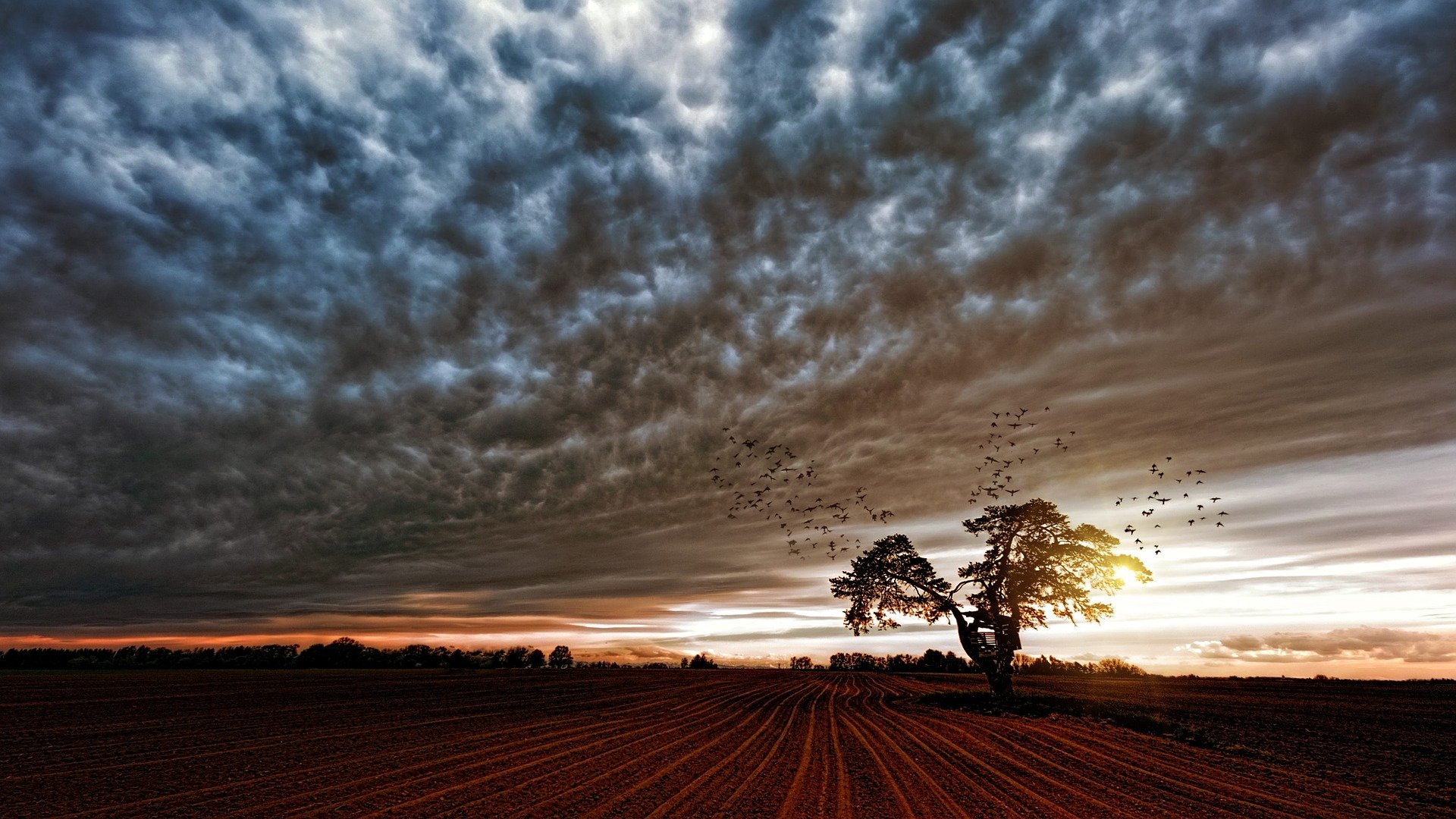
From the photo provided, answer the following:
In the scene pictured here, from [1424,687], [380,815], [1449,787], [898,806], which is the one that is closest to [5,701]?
[380,815]

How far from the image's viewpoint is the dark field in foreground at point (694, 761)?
540 inches

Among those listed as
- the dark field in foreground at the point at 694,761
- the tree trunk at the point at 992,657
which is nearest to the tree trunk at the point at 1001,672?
the tree trunk at the point at 992,657

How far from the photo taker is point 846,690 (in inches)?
2190

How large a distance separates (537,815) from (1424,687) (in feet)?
275

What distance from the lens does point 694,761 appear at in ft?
61.9

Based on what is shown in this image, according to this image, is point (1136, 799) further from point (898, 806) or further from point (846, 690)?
point (846, 690)

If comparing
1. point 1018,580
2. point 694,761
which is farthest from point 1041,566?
point 694,761

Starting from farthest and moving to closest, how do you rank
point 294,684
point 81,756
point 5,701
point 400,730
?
1. point 294,684
2. point 5,701
3. point 400,730
4. point 81,756

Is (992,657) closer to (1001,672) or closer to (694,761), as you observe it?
(1001,672)

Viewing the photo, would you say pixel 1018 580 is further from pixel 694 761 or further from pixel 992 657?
pixel 694 761

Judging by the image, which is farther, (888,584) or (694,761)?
(888,584)

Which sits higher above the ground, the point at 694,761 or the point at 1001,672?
the point at 1001,672

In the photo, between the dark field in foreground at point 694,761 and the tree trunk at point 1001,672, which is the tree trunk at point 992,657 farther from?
the dark field in foreground at point 694,761

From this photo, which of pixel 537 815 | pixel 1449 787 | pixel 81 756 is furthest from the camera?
pixel 81 756
